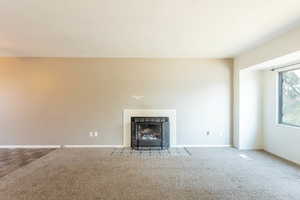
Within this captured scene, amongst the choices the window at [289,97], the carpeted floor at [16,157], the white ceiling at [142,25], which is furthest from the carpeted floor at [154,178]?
the white ceiling at [142,25]

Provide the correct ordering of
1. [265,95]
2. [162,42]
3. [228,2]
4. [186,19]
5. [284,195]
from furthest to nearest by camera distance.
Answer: [265,95] → [162,42] → [186,19] → [284,195] → [228,2]

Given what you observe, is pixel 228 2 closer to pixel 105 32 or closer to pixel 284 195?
pixel 105 32

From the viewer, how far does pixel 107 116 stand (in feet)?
17.1

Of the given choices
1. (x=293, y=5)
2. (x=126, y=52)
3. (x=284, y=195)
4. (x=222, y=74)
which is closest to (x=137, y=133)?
(x=126, y=52)

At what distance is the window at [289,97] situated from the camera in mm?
4031

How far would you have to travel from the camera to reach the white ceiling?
2395 mm

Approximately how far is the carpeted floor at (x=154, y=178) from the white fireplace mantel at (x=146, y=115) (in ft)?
2.78

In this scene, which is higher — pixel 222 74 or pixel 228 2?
pixel 228 2

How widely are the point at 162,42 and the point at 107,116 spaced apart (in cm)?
259

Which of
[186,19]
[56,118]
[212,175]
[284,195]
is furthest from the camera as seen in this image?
[56,118]

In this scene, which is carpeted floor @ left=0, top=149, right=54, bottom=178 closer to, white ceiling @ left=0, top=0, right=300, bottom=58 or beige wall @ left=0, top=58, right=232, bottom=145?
beige wall @ left=0, top=58, right=232, bottom=145

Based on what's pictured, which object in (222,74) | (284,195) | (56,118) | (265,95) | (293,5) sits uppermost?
(293,5)

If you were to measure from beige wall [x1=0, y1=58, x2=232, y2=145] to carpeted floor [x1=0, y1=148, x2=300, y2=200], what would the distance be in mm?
969

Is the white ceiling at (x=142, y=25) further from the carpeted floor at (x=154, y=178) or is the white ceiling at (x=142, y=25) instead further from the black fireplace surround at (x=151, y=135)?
the carpeted floor at (x=154, y=178)
